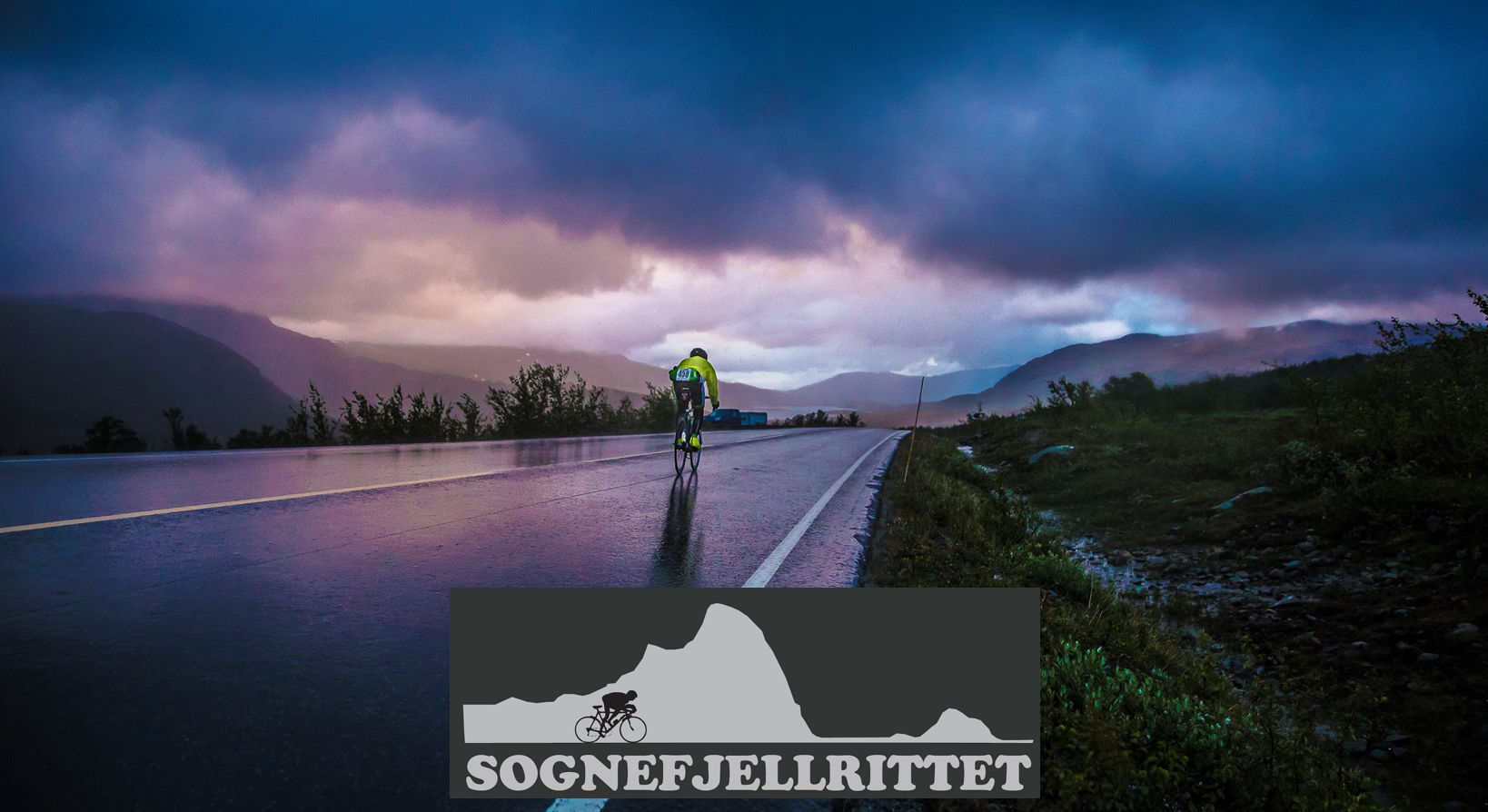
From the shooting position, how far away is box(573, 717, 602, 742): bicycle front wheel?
237 cm

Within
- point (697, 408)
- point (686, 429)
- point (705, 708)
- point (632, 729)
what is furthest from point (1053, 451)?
point (632, 729)

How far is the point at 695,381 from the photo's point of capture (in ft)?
43.0

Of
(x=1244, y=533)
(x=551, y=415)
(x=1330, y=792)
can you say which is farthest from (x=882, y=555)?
(x=551, y=415)

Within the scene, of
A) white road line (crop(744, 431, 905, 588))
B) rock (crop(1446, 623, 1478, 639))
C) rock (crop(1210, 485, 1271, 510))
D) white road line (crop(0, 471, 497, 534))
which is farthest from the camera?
rock (crop(1210, 485, 1271, 510))

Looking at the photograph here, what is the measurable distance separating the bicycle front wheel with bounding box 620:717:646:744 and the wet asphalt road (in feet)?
0.78

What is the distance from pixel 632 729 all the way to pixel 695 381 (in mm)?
10841

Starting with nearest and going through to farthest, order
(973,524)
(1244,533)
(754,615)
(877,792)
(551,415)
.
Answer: (877,792) < (754,615) < (973,524) < (1244,533) < (551,415)

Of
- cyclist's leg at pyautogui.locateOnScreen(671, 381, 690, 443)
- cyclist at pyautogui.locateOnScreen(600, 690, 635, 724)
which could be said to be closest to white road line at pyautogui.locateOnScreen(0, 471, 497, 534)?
cyclist's leg at pyautogui.locateOnScreen(671, 381, 690, 443)

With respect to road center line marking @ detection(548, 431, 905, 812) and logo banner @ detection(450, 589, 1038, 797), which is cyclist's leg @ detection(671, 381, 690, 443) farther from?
logo banner @ detection(450, 589, 1038, 797)

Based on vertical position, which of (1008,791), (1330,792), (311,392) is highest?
(311,392)

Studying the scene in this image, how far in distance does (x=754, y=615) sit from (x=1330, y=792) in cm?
267

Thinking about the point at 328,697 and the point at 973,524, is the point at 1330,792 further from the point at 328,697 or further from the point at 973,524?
the point at 973,524

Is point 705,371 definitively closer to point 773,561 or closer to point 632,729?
point 773,561

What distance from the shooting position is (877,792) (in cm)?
244
